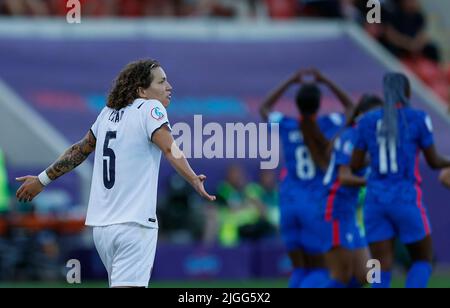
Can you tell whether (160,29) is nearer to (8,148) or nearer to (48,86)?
(48,86)

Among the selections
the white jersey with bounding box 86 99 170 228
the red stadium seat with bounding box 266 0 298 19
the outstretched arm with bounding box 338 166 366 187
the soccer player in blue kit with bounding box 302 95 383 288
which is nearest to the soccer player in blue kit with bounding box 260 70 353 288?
the soccer player in blue kit with bounding box 302 95 383 288

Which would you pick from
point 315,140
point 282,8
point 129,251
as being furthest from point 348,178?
point 282,8

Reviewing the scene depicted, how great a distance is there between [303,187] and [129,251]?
13.7ft

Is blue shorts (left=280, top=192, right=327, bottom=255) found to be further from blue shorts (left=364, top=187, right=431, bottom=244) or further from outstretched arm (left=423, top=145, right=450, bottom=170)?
outstretched arm (left=423, top=145, right=450, bottom=170)

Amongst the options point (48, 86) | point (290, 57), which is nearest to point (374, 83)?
point (290, 57)

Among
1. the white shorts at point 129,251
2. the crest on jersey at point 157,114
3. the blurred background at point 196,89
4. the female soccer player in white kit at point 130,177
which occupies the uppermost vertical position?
the blurred background at point 196,89

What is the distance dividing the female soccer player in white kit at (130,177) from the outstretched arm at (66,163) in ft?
0.94

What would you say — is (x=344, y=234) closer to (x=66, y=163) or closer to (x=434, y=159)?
(x=434, y=159)

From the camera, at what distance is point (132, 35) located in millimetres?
22250

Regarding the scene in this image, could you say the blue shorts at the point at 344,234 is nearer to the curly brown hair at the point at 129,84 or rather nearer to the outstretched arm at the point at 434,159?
the outstretched arm at the point at 434,159

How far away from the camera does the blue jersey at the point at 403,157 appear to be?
1100 centimetres

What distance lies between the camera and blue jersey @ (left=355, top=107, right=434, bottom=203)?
36.1 feet

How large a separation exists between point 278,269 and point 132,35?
5.62 meters

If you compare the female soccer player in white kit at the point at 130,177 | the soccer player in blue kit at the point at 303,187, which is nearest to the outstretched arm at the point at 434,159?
the soccer player in blue kit at the point at 303,187
